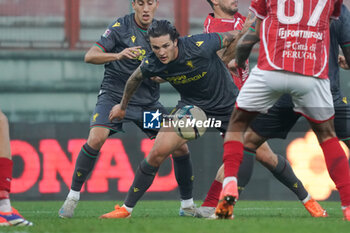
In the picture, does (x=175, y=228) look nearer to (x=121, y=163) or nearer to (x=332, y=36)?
(x=332, y=36)

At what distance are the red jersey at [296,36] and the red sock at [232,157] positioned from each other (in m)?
0.54

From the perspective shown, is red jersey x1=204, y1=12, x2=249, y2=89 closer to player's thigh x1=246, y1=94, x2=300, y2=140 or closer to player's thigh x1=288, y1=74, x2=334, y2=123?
player's thigh x1=246, y1=94, x2=300, y2=140

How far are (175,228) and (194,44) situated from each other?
179 cm

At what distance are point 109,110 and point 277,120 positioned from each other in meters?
1.58

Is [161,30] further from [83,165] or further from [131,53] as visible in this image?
[83,165]

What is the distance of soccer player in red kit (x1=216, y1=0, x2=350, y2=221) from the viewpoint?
→ 534 centimetres

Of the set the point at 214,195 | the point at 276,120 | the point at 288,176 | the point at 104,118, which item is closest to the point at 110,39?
the point at 104,118

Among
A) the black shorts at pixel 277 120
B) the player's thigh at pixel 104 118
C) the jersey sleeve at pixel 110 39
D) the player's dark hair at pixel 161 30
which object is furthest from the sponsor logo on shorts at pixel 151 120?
the black shorts at pixel 277 120

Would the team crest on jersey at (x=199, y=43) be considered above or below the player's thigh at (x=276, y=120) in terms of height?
above

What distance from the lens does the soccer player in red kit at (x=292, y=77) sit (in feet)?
17.5

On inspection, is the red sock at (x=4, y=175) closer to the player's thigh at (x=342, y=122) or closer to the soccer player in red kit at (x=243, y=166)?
the soccer player in red kit at (x=243, y=166)

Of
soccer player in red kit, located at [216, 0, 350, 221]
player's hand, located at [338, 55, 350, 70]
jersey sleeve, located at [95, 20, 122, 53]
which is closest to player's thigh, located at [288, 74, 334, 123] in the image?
soccer player in red kit, located at [216, 0, 350, 221]

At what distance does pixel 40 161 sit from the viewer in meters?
10.4

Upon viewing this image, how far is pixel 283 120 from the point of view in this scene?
6086 millimetres
